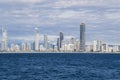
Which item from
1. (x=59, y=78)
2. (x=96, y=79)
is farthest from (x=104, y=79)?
(x=59, y=78)

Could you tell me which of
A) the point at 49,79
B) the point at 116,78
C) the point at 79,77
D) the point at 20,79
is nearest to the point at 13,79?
the point at 20,79

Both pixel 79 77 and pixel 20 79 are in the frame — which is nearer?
pixel 20 79

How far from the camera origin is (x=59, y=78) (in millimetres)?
85250

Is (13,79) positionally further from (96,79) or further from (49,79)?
(96,79)

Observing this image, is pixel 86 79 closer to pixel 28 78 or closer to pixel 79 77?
pixel 79 77

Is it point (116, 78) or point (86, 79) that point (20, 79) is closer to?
point (86, 79)

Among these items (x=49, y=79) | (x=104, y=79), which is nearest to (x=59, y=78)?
(x=49, y=79)

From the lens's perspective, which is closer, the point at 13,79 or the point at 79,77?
the point at 13,79

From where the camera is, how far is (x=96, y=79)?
83.6 meters

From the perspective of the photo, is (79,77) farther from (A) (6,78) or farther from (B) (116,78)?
(A) (6,78)

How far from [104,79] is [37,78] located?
39.8 feet

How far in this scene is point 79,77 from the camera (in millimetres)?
87688

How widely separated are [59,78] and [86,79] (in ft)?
16.4

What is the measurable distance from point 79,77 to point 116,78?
7.00m
